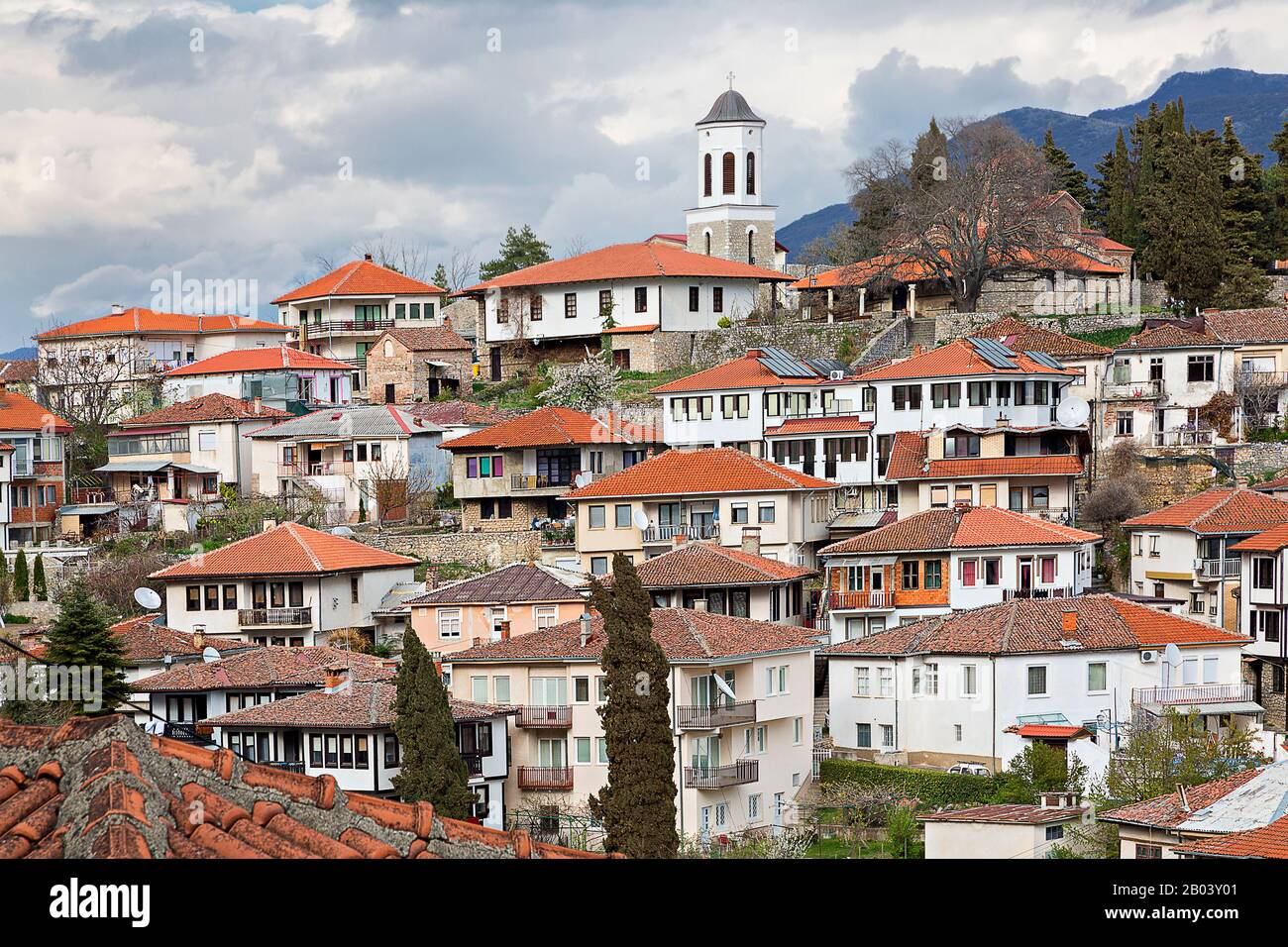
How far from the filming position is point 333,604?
1848 inches

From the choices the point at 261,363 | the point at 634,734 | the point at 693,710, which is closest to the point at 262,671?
the point at 693,710

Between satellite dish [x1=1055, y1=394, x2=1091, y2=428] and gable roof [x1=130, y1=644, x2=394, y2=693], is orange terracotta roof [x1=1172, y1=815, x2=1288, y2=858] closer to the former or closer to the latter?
gable roof [x1=130, y1=644, x2=394, y2=693]

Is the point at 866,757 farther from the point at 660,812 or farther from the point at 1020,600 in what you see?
the point at 660,812

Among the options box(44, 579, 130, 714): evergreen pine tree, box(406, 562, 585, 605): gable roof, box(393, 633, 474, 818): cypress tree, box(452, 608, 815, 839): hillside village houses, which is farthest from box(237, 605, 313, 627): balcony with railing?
box(393, 633, 474, 818): cypress tree

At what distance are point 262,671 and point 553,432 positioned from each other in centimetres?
1520

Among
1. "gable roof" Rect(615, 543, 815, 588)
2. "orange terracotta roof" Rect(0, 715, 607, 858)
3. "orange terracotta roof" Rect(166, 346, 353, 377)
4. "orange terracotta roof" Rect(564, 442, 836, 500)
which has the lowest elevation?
"gable roof" Rect(615, 543, 815, 588)

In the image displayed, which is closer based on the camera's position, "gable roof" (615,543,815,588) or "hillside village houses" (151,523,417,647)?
"gable roof" (615,543,815,588)

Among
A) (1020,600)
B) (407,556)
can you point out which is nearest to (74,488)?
(407,556)

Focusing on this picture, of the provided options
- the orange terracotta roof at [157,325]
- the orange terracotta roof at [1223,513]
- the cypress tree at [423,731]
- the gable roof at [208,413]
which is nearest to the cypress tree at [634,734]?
the cypress tree at [423,731]

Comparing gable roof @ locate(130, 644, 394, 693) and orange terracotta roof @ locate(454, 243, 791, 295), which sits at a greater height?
orange terracotta roof @ locate(454, 243, 791, 295)

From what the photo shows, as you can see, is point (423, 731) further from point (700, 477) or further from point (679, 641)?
point (700, 477)

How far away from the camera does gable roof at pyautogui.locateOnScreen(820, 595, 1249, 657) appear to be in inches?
1497

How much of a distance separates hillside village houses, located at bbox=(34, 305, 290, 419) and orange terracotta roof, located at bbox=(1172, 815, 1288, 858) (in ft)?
171
